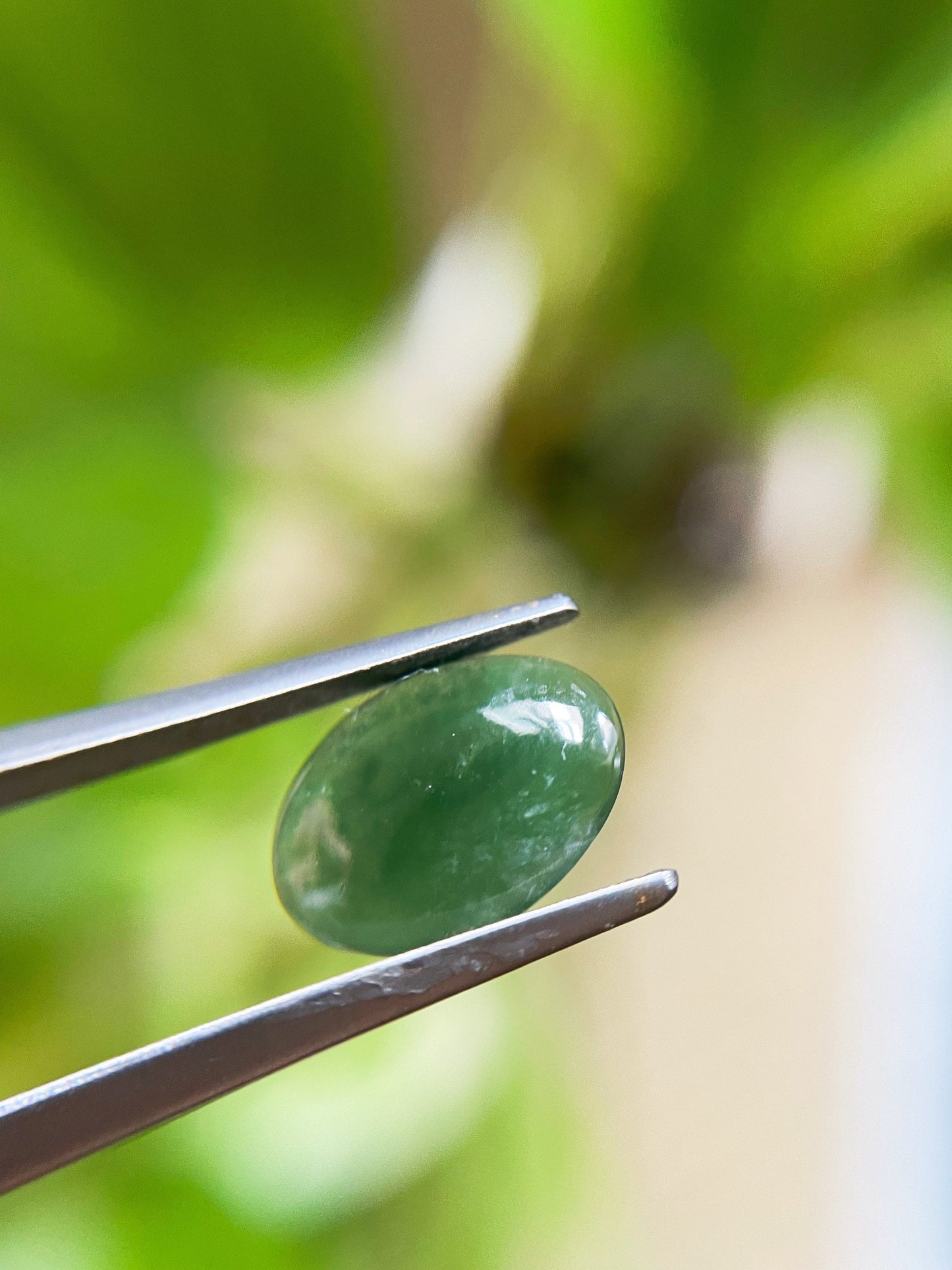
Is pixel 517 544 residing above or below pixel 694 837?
above

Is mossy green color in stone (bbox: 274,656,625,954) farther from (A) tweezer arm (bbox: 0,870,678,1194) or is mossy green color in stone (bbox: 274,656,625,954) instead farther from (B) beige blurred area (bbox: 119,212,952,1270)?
(B) beige blurred area (bbox: 119,212,952,1270)

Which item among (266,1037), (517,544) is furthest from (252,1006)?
(517,544)

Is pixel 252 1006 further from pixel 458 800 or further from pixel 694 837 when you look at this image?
pixel 694 837

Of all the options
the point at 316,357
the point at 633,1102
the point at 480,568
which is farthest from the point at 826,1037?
the point at 316,357

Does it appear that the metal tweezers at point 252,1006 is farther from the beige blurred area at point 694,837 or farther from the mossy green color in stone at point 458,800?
the beige blurred area at point 694,837

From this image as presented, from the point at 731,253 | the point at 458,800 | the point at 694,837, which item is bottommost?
the point at 694,837

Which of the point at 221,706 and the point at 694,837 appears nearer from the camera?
the point at 221,706

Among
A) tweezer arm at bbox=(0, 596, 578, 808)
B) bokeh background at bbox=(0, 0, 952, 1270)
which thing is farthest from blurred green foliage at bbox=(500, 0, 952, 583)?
tweezer arm at bbox=(0, 596, 578, 808)

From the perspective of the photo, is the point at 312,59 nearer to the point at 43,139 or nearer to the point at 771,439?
the point at 43,139
